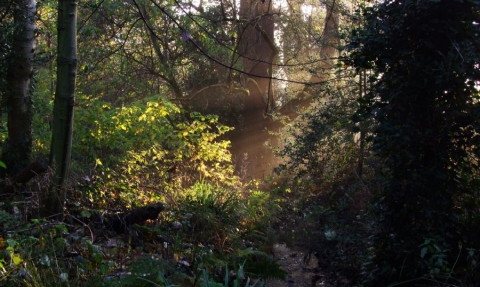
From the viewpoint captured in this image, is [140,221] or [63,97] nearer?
[63,97]

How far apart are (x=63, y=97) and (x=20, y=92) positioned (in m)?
4.05

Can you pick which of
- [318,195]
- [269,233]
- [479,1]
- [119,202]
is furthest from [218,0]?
[479,1]

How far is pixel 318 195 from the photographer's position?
49.0 ft

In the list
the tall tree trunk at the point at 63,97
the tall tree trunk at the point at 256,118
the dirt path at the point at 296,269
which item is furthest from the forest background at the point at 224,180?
the tall tree trunk at the point at 256,118

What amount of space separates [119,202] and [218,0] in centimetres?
952

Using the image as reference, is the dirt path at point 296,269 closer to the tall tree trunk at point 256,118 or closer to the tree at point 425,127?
the tree at point 425,127

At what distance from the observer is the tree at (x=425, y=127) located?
Answer: 17.6ft

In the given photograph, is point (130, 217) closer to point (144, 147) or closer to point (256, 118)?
point (144, 147)

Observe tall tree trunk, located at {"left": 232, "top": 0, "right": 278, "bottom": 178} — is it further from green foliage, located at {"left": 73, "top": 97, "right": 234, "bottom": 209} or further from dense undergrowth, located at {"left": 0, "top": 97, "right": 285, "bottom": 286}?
green foliage, located at {"left": 73, "top": 97, "right": 234, "bottom": 209}

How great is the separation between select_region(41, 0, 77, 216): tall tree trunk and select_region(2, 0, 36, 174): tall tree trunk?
3618mm

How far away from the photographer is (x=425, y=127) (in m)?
5.64

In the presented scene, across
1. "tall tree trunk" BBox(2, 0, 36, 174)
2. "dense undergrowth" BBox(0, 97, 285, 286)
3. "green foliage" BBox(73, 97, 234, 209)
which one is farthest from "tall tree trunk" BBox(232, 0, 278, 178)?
"tall tree trunk" BBox(2, 0, 36, 174)

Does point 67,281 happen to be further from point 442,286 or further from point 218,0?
point 218,0

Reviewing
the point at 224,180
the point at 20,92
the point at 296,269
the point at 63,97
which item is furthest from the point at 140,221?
the point at 224,180
